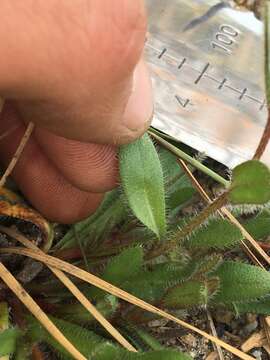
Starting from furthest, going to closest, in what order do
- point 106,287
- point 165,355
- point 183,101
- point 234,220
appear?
point 183,101 < point 234,220 < point 106,287 < point 165,355

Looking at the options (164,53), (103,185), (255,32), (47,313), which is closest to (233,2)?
(255,32)

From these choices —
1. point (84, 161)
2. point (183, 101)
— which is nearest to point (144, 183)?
point (84, 161)

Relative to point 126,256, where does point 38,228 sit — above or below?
below

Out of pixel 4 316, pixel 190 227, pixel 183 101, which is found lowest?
pixel 4 316

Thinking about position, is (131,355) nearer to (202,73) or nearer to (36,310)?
(36,310)

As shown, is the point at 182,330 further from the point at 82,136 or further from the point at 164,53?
the point at 164,53

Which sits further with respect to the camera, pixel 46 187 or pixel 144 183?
pixel 46 187

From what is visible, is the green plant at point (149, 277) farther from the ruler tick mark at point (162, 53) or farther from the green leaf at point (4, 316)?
the ruler tick mark at point (162, 53)

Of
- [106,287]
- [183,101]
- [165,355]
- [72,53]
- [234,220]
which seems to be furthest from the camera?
[183,101]

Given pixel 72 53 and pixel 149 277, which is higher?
pixel 72 53
